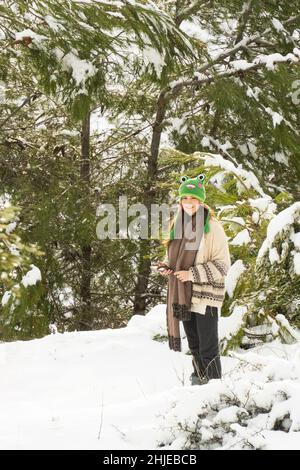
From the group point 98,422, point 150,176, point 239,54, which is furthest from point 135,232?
point 98,422

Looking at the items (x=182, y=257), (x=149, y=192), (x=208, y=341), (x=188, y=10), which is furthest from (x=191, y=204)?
(x=188, y=10)

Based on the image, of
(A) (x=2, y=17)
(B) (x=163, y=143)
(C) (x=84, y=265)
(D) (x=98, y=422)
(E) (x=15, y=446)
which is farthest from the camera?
(B) (x=163, y=143)

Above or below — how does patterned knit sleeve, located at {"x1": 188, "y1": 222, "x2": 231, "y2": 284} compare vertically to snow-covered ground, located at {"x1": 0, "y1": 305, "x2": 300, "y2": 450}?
above

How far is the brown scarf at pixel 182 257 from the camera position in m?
4.31

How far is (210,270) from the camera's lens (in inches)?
168

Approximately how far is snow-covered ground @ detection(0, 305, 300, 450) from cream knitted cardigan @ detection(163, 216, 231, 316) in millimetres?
436

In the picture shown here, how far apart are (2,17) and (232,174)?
3.71 meters

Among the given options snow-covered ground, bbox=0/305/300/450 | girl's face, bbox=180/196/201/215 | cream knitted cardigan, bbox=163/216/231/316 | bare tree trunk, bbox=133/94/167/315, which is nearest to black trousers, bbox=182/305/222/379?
cream knitted cardigan, bbox=163/216/231/316

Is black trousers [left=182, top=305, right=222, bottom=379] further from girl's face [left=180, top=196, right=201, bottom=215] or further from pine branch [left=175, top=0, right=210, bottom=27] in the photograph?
pine branch [left=175, top=0, right=210, bottom=27]

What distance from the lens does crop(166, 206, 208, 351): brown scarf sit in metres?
4.31

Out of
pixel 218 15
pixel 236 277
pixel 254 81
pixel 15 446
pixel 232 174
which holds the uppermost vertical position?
pixel 218 15

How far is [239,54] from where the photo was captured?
34.1 ft
